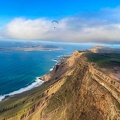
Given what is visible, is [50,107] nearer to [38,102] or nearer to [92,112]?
[38,102]

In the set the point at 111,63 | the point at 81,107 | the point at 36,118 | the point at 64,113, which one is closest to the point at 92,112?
the point at 81,107

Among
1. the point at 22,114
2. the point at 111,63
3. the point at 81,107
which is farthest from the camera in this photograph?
the point at 111,63

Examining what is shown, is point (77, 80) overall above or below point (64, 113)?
above

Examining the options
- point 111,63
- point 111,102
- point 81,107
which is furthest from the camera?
point 111,63

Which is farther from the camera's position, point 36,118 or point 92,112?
point 36,118

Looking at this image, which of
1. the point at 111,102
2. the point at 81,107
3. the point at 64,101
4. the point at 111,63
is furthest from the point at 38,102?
the point at 111,63

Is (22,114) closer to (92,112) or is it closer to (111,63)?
(92,112)

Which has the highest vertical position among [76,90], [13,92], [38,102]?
[76,90]

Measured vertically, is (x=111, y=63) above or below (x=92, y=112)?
above

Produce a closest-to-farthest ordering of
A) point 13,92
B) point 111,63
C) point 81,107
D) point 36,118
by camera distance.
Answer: point 81,107 < point 36,118 < point 111,63 < point 13,92
